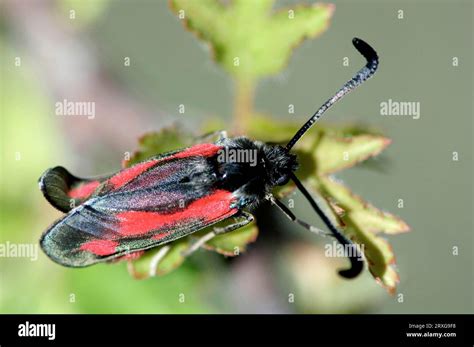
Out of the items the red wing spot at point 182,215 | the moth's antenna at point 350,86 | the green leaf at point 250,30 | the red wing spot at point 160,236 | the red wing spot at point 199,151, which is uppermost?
the green leaf at point 250,30

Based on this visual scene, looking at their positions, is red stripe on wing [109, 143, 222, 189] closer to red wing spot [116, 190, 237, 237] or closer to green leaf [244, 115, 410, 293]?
red wing spot [116, 190, 237, 237]

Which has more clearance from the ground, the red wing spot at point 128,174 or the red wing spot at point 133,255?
the red wing spot at point 128,174

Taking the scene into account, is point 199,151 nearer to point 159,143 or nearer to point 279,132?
point 159,143

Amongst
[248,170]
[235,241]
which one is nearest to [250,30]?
[248,170]

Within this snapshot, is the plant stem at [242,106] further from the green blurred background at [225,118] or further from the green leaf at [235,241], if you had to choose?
the green leaf at [235,241]

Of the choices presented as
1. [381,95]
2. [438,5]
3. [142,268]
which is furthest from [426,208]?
[142,268]

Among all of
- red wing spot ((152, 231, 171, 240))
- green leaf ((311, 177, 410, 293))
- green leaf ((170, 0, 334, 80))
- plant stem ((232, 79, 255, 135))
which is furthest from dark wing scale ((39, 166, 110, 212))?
green leaf ((311, 177, 410, 293))

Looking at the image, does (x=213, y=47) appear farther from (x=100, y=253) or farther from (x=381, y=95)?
(x=381, y=95)

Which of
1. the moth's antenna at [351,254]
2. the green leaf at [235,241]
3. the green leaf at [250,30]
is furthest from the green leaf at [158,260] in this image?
the green leaf at [250,30]
